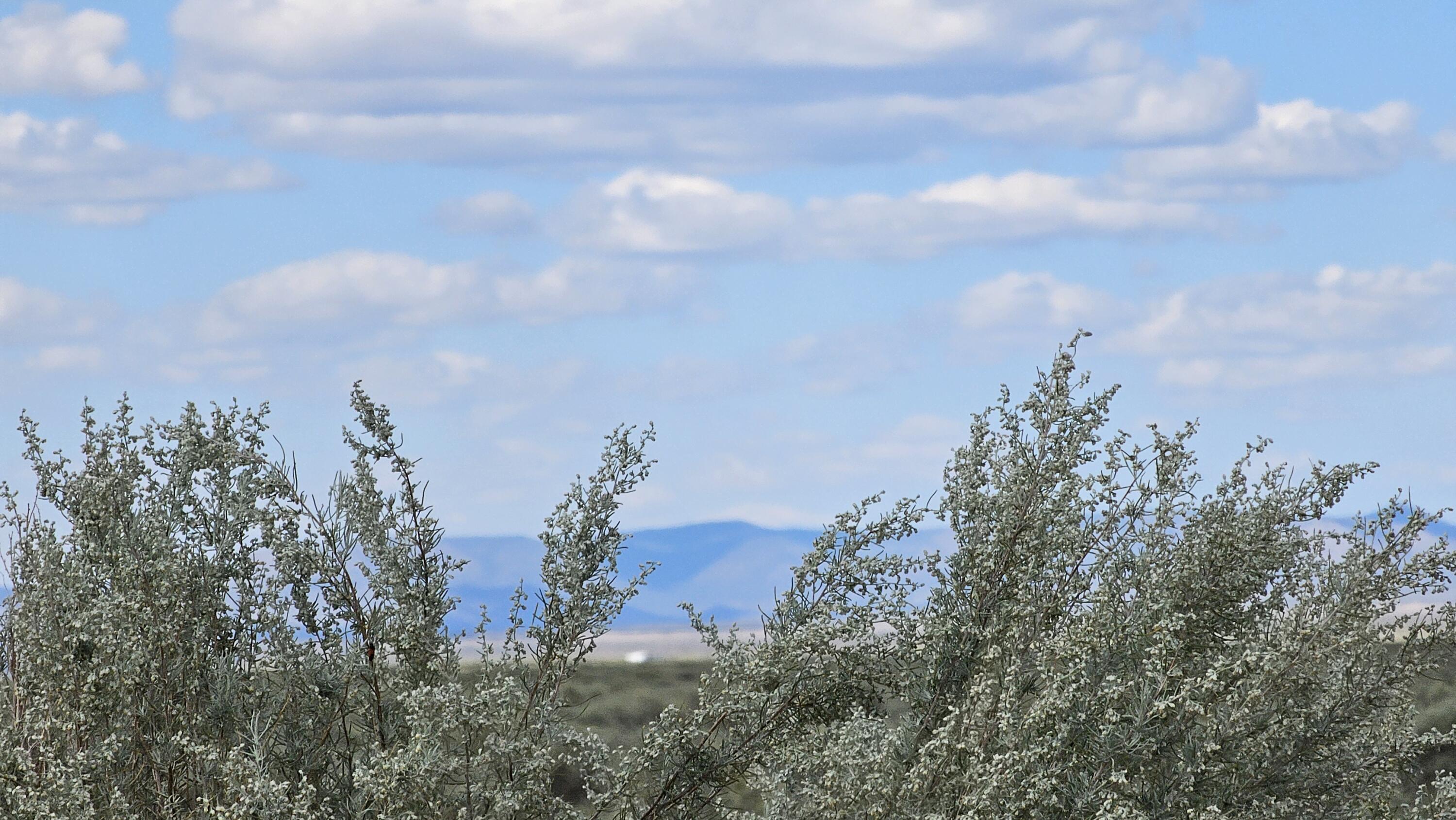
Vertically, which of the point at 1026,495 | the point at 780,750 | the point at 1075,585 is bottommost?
the point at 780,750

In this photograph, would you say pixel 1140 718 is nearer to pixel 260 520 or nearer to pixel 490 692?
pixel 490 692

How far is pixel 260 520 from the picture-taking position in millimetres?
6266

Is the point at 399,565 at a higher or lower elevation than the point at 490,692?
higher

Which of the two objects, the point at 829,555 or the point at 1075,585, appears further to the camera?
the point at 829,555

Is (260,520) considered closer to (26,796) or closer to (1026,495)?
(26,796)

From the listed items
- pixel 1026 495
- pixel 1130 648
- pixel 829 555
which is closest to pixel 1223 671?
pixel 1130 648

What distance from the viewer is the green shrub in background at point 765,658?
18.1ft

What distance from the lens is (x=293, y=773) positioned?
6.18 metres

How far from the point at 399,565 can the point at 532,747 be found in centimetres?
106

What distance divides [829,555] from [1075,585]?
1129 mm

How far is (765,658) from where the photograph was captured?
240 inches

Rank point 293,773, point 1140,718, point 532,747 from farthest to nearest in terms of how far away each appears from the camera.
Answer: point 293,773 → point 532,747 → point 1140,718

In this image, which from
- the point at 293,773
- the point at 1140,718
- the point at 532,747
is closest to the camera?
the point at 1140,718

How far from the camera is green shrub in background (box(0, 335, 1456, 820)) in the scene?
5.52 m
